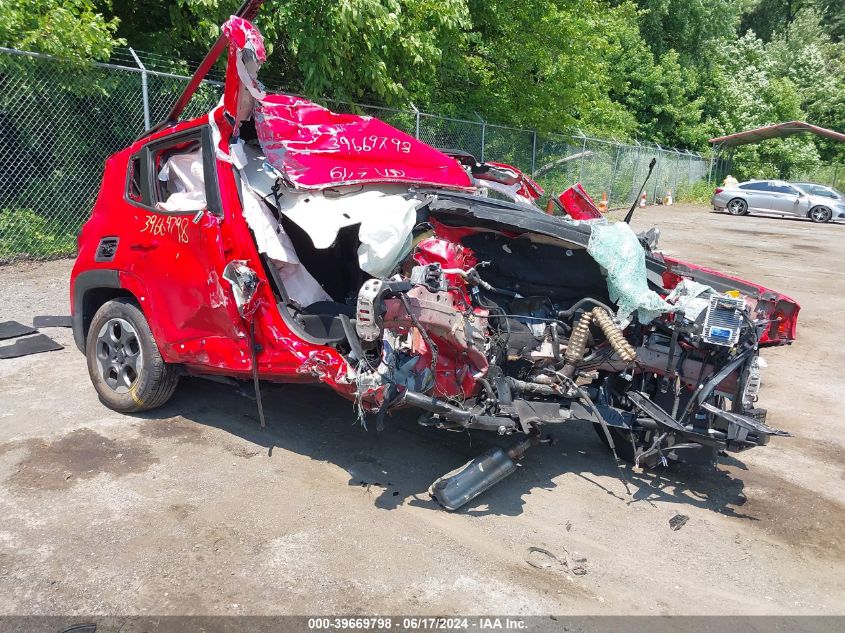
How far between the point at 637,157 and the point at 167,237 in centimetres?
2326

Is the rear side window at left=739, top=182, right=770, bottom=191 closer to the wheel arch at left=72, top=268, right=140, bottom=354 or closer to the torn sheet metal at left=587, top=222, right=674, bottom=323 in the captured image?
the torn sheet metal at left=587, top=222, right=674, bottom=323

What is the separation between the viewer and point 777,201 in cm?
2603

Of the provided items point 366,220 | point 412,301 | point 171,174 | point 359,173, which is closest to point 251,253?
point 366,220

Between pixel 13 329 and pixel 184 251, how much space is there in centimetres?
Result: 345

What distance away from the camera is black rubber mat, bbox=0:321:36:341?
644 cm

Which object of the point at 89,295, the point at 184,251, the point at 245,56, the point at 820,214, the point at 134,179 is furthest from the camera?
the point at 820,214

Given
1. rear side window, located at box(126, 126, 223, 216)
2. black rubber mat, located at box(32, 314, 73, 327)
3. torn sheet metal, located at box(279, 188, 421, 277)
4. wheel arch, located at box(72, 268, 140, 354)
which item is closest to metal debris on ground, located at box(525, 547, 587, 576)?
torn sheet metal, located at box(279, 188, 421, 277)

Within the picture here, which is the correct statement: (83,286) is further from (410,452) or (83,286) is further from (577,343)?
(577,343)

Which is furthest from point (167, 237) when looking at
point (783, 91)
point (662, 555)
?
point (783, 91)

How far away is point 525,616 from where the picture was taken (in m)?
2.96

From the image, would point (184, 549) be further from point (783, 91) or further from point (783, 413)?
point (783, 91)

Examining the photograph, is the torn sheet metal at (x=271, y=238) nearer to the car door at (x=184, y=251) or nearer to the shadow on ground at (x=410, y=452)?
the car door at (x=184, y=251)

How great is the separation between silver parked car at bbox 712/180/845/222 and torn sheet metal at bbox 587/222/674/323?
2533 centimetres

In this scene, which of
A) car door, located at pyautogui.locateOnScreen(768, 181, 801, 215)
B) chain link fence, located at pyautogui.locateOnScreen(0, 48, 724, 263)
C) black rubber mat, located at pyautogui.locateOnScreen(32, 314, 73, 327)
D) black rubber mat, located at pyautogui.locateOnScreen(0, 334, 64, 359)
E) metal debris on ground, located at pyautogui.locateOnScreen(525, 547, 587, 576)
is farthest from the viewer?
car door, located at pyautogui.locateOnScreen(768, 181, 801, 215)
